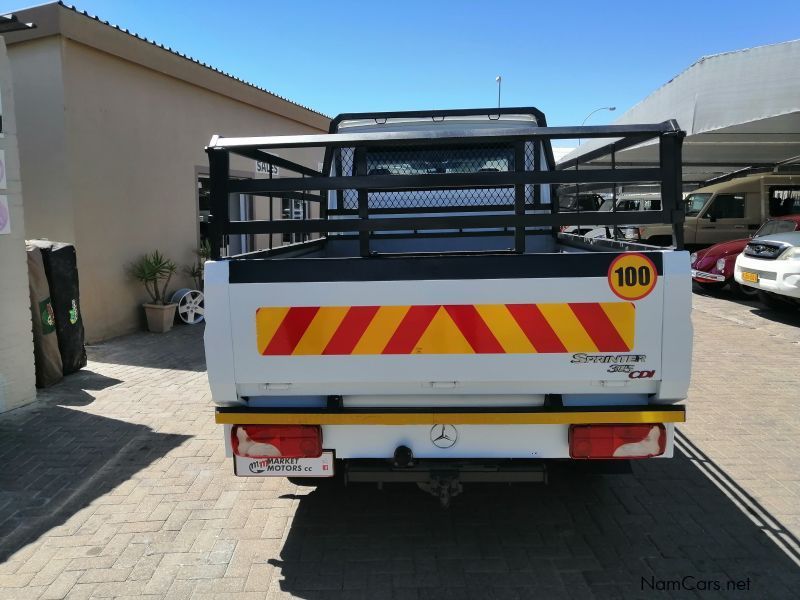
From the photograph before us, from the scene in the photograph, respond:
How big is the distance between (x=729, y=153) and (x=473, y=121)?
1451 cm

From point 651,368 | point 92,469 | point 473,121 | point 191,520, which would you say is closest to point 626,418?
point 651,368

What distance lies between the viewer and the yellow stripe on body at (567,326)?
8.80 feet

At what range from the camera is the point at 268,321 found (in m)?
2.74

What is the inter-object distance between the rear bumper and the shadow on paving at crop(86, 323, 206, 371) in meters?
4.62

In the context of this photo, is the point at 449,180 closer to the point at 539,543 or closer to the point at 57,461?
the point at 539,543

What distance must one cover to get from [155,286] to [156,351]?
1467 mm

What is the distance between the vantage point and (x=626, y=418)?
2775 millimetres

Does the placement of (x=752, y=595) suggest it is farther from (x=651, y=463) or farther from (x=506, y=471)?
(x=651, y=463)

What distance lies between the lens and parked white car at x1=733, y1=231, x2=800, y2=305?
8.98 m

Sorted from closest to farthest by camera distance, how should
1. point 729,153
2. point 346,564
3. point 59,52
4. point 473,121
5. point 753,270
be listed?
1. point 346,564
2. point 473,121
3. point 59,52
4. point 753,270
5. point 729,153

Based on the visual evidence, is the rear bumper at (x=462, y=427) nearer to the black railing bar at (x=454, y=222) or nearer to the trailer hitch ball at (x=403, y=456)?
the trailer hitch ball at (x=403, y=456)

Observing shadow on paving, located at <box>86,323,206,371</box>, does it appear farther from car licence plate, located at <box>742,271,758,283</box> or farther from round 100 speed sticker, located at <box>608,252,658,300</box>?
car licence plate, located at <box>742,271,758,283</box>

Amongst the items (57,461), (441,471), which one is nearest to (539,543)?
(441,471)

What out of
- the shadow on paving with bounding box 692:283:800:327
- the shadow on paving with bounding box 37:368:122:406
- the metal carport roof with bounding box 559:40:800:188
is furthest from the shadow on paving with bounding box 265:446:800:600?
the shadow on paving with bounding box 692:283:800:327
